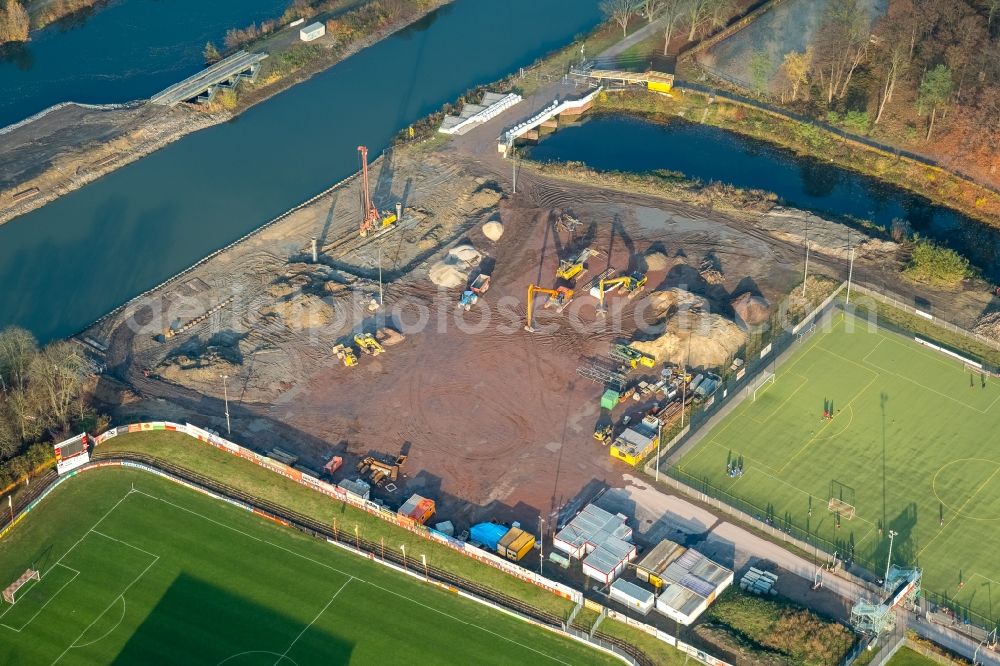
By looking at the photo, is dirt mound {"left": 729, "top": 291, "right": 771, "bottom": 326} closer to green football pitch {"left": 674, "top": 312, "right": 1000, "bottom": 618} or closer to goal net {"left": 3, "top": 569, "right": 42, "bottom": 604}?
green football pitch {"left": 674, "top": 312, "right": 1000, "bottom": 618}

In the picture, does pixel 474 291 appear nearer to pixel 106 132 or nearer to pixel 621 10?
pixel 106 132

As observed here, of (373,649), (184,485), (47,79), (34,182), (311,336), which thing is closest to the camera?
(373,649)

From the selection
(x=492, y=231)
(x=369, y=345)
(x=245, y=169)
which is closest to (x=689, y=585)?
(x=369, y=345)

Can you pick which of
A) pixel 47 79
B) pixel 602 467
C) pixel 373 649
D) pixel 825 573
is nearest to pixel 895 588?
pixel 825 573

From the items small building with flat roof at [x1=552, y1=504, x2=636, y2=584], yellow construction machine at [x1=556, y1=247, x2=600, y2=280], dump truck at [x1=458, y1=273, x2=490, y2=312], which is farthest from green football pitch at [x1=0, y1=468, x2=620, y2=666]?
yellow construction machine at [x1=556, y1=247, x2=600, y2=280]

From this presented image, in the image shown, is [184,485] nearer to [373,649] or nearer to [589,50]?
[373,649]

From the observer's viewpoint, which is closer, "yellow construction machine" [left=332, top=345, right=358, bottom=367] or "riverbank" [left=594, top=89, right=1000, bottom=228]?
"yellow construction machine" [left=332, top=345, right=358, bottom=367]
